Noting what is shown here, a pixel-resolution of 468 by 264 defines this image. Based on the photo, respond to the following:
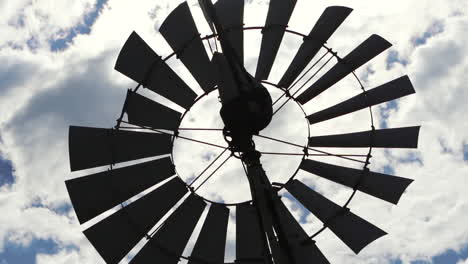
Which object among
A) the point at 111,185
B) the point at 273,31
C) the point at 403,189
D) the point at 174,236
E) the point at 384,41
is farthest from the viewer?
the point at 273,31

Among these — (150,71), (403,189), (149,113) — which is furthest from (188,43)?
(403,189)

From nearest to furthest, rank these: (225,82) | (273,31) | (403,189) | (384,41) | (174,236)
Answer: (225,82), (403,189), (384,41), (174,236), (273,31)

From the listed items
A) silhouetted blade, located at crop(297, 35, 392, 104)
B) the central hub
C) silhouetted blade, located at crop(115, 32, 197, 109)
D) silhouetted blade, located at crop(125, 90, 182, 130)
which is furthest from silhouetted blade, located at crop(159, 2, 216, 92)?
silhouetted blade, located at crop(297, 35, 392, 104)

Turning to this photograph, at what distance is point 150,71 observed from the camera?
20.5ft

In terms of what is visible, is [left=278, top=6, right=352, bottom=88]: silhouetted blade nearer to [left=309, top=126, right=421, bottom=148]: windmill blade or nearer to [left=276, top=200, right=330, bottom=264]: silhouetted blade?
[left=309, top=126, right=421, bottom=148]: windmill blade

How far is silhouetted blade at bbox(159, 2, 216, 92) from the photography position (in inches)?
243

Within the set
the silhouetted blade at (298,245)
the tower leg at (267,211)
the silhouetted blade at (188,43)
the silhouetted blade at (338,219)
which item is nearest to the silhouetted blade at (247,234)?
the silhouetted blade at (298,245)

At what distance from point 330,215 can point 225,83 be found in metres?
2.45

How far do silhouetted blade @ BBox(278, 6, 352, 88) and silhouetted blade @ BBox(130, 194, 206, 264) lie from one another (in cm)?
231

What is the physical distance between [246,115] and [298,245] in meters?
1.66

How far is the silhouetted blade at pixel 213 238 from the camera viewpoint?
629cm

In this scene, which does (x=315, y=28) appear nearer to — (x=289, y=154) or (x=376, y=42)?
(x=376, y=42)

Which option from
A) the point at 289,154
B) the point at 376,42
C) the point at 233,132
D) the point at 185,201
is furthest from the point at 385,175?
the point at 185,201

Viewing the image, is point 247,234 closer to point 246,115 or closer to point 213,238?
point 213,238
